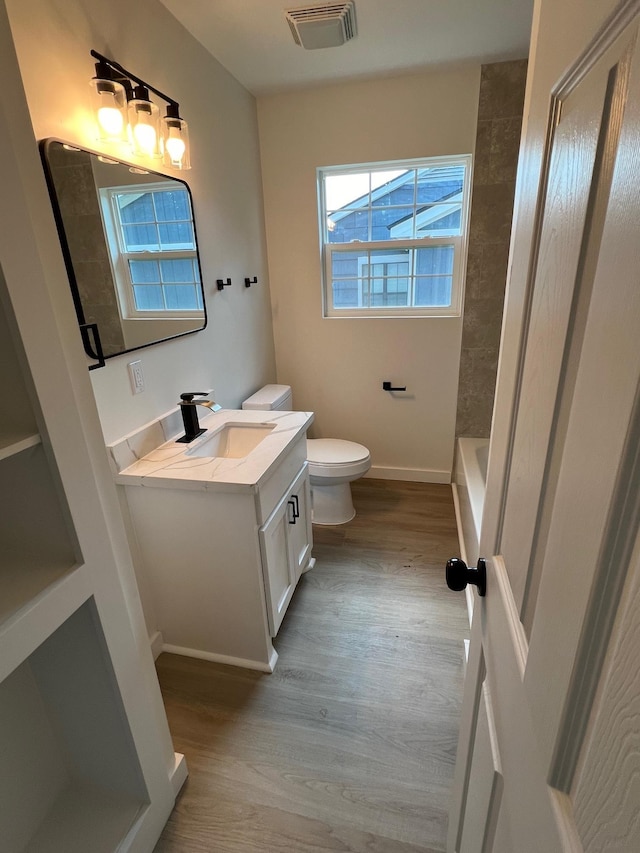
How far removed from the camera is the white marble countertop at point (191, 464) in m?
1.50

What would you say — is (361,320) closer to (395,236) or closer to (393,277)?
(393,277)

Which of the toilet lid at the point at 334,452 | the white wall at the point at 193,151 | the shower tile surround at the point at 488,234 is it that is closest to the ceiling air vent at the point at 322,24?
the white wall at the point at 193,151

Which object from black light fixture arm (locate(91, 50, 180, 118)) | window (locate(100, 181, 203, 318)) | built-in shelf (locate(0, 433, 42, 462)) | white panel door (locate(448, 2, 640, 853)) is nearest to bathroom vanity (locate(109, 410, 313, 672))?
window (locate(100, 181, 203, 318))

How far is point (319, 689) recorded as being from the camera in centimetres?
168

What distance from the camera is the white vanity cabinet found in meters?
1.67

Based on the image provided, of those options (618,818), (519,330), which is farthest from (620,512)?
(519,330)

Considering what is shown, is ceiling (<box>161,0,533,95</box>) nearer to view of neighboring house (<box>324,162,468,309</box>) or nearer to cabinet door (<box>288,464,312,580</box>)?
view of neighboring house (<box>324,162,468,309</box>)

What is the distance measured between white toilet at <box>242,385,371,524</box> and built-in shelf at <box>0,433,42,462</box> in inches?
67.5

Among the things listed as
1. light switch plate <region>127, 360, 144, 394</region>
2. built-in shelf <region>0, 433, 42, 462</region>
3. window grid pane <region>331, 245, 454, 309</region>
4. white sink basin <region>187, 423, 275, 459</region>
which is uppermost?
window grid pane <region>331, 245, 454, 309</region>

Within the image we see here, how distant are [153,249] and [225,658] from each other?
1.73 metres

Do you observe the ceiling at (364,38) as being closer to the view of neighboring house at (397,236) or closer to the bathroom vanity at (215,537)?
the view of neighboring house at (397,236)

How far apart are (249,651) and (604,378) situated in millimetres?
1779

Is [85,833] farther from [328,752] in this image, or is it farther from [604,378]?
[604,378]

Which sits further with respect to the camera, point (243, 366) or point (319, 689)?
point (243, 366)
